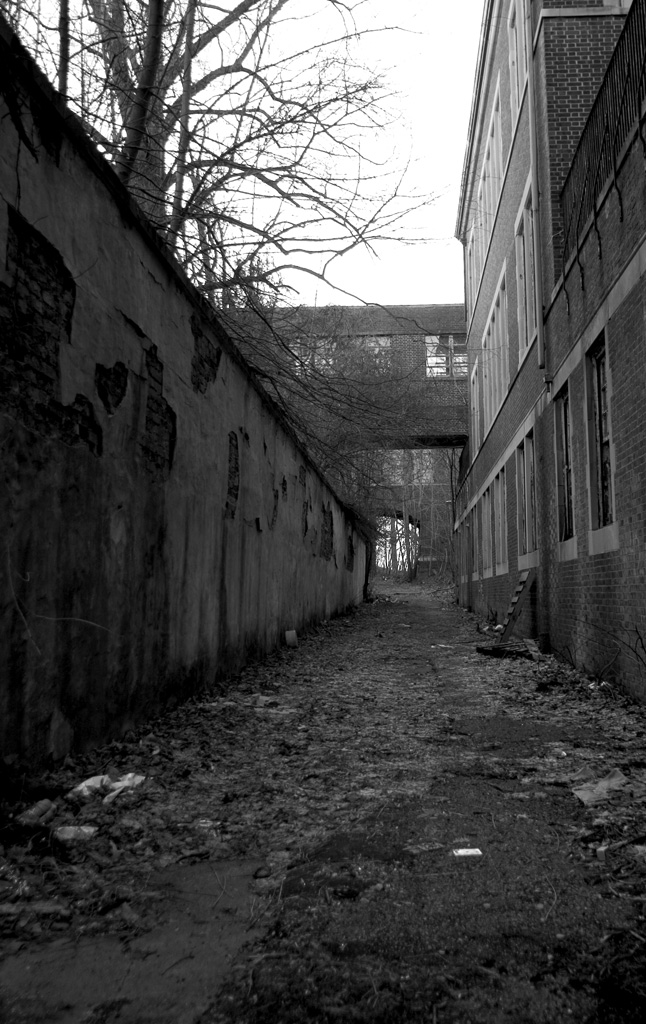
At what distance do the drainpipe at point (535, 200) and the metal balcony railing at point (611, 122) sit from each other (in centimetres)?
130

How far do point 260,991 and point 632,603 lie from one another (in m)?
5.01

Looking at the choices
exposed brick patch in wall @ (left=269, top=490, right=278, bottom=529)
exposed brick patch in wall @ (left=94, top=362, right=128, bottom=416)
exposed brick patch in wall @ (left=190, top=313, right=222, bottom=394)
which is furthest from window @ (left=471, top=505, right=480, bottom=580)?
exposed brick patch in wall @ (left=94, top=362, right=128, bottom=416)

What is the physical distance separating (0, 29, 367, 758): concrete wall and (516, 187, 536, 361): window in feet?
20.1

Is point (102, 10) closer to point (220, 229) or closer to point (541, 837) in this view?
point (220, 229)

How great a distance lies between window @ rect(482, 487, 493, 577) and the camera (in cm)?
1758

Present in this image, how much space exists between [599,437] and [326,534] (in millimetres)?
8862

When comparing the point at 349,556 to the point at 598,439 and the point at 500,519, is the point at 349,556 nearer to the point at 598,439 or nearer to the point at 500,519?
the point at 500,519

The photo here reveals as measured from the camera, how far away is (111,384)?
4.29 metres

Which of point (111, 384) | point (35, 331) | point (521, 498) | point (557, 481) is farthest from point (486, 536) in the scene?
point (35, 331)

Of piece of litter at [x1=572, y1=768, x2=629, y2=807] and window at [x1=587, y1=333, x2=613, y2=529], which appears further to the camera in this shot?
window at [x1=587, y1=333, x2=613, y2=529]

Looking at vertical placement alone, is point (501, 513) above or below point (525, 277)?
below

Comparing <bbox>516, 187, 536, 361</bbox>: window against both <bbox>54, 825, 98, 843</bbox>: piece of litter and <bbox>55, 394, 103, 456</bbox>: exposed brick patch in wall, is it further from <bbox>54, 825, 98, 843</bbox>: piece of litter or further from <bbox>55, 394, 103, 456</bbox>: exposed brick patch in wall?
<bbox>54, 825, 98, 843</bbox>: piece of litter

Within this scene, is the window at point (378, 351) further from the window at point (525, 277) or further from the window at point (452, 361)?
the window at point (452, 361)

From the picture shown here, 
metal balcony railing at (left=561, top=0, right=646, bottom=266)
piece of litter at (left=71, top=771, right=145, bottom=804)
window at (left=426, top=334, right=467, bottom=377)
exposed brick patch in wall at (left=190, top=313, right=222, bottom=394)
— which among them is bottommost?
piece of litter at (left=71, top=771, right=145, bottom=804)
